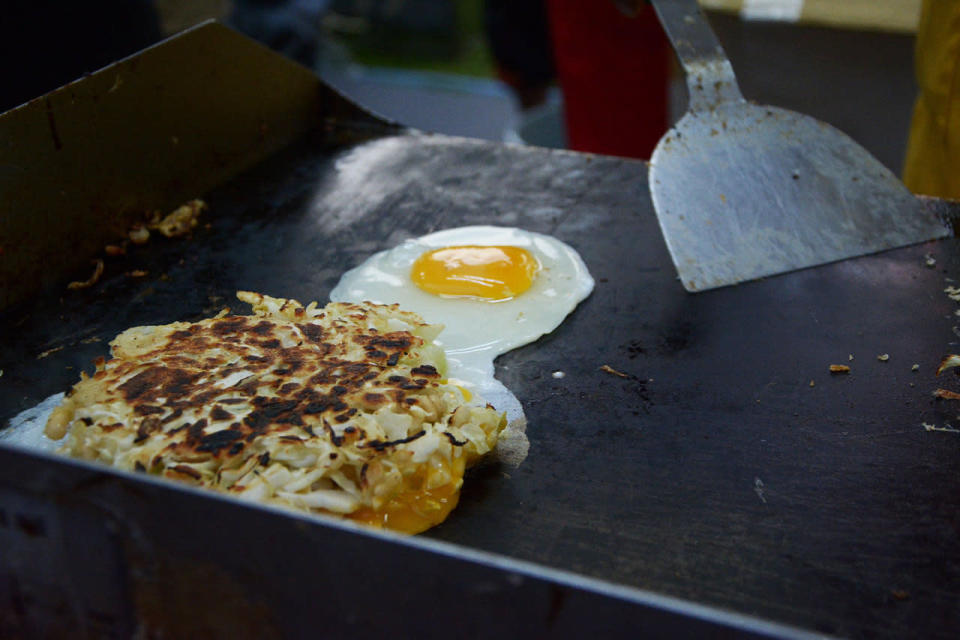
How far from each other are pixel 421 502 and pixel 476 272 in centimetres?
99

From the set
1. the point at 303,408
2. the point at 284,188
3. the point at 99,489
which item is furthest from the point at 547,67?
the point at 99,489

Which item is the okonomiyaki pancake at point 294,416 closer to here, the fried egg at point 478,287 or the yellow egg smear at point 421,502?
the yellow egg smear at point 421,502

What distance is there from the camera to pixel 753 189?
2.84m

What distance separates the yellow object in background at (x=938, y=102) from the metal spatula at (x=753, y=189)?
0.56 metres

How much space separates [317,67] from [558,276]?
255 inches

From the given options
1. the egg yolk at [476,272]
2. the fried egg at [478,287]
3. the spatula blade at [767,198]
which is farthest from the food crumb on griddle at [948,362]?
the egg yolk at [476,272]

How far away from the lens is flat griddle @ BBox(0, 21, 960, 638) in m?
1.20

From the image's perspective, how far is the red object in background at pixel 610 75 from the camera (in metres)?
4.96

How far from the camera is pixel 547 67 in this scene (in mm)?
6887

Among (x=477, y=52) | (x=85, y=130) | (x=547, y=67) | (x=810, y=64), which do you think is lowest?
(x=477, y=52)

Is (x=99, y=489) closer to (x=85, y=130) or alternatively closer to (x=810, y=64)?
(x=85, y=130)

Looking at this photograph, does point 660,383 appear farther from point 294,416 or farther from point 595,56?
point 595,56

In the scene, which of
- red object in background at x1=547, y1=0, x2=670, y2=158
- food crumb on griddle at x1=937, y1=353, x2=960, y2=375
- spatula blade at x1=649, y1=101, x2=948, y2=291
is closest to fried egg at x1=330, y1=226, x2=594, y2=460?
spatula blade at x1=649, y1=101, x2=948, y2=291

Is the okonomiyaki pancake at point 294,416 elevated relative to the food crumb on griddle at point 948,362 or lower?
elevated
